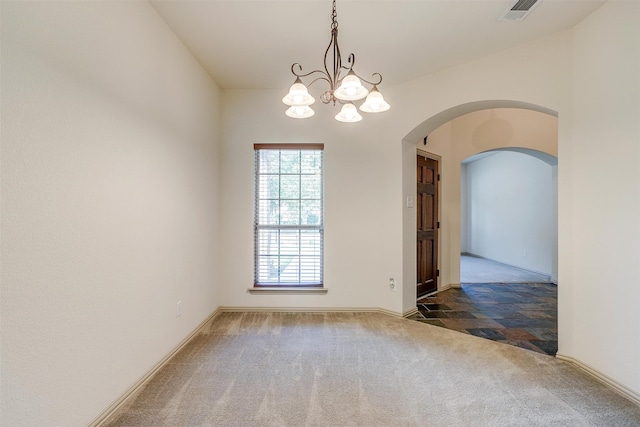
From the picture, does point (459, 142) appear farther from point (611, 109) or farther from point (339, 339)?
point (339, 339)

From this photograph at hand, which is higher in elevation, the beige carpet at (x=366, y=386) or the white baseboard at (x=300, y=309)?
the white baseboard at (x=300, y=309)

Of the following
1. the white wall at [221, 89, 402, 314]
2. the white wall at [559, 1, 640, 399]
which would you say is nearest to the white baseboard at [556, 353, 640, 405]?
the white wall at [559, 1, 640, 399]

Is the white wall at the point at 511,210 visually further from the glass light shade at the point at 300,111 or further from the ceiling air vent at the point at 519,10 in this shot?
the glass light shade at the point at 300,111

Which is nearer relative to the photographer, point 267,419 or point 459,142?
point 267,419

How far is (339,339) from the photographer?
2.69m

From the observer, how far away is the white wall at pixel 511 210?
5473mm

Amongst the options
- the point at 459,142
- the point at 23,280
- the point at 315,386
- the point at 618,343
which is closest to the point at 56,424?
the point at 23,280

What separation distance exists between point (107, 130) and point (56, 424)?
1.61 m

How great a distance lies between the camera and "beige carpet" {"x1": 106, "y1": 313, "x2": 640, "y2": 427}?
5.49 ft

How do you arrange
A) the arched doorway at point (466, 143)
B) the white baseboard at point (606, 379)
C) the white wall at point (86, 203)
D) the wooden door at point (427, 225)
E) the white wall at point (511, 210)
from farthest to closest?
1. the white wall at point (511, 210)
2. the arched doorway at point (466, 143)
3. the wooden door at point (427, 225)
4. the white baseboard at point (606, 379)
5. the white wall at point (86, 203)

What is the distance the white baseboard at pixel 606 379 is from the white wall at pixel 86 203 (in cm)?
344

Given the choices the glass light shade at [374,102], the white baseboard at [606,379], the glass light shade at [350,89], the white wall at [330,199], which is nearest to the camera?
the glass light shade at [350,89]

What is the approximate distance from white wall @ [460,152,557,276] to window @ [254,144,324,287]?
14.7ft

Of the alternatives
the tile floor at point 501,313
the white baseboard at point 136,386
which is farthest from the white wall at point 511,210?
the white baseboard at point 136,386
